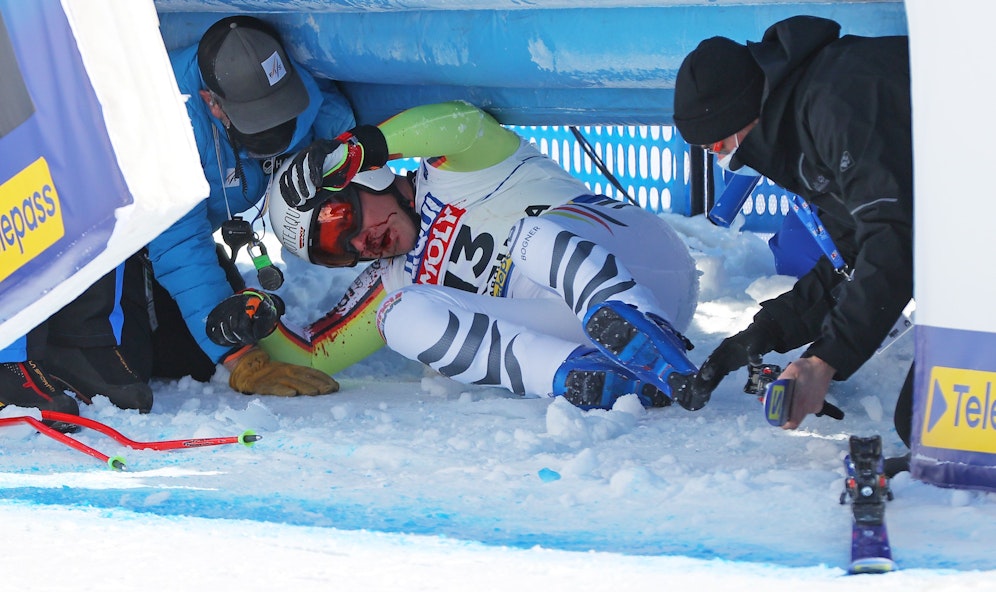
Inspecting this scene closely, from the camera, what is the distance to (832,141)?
87.6 inches

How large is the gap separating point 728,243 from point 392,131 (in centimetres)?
196

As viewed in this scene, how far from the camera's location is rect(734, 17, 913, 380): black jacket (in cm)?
217

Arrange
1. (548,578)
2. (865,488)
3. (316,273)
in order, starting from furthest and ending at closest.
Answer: (316,273)
(865,488)
(548,578)

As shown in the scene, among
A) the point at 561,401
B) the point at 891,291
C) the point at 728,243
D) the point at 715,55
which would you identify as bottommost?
the point at 728,243

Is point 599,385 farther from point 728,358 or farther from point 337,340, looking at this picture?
point 337,340

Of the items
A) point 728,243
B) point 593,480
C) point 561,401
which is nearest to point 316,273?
point 728,243

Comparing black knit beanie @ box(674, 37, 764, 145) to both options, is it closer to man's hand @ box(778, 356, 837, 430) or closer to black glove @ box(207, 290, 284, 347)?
man's hand @ box(778, 356, 837, 430)

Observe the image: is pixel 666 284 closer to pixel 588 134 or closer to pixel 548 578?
pixel 548 578

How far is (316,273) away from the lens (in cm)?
475

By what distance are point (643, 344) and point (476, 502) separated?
68 cm

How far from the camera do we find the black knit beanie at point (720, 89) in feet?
7.96

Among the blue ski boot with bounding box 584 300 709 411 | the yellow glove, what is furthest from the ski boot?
the yellow glove

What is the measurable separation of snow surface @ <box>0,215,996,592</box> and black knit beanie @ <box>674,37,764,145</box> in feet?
2.30

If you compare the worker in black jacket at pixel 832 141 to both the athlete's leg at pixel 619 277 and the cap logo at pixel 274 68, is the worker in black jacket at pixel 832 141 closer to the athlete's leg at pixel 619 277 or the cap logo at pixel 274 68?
the athlete's leg at pixel 619 277
